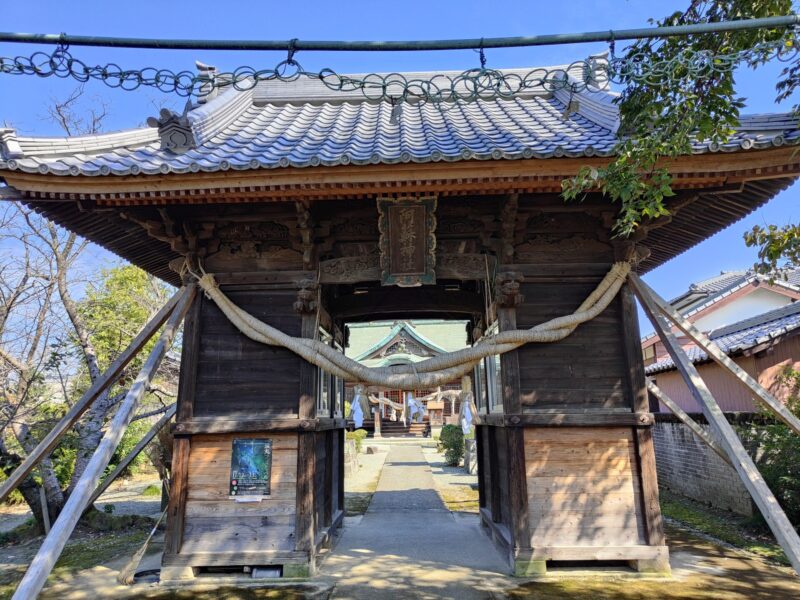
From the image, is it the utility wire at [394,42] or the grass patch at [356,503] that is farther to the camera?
the grass patch at [356,503]

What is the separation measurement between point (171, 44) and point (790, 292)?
21684 millimetres

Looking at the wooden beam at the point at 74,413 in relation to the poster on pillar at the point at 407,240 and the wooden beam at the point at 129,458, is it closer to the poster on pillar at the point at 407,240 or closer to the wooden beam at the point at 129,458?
the wooden beam at the point at 129,458

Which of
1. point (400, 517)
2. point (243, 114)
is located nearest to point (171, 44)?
point (243, 114)

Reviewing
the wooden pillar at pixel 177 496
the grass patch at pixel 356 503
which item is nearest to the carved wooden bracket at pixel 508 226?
the wooden pillar at pixel 177 496

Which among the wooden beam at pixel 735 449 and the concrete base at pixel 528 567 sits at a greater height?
the wooden beam at pixel 735 449

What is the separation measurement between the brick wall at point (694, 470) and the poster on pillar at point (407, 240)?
20.8 feet

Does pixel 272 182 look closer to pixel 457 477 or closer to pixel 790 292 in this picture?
pixel 457 477

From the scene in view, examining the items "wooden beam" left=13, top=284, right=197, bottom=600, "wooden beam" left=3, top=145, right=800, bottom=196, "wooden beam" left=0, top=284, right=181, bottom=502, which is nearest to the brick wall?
"wooden beam" left=3, top=145, right=800, bottom=196

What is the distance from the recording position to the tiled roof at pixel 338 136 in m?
4.61

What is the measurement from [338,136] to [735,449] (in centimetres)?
546

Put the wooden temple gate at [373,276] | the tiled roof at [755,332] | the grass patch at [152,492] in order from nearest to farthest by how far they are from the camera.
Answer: the wooden temple gate at [373,276] < the tiled roof at [755,332] < the grass patch at [152,492]

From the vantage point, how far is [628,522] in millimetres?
5098

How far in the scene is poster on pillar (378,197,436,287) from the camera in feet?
17.3

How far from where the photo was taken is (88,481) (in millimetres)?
4121
